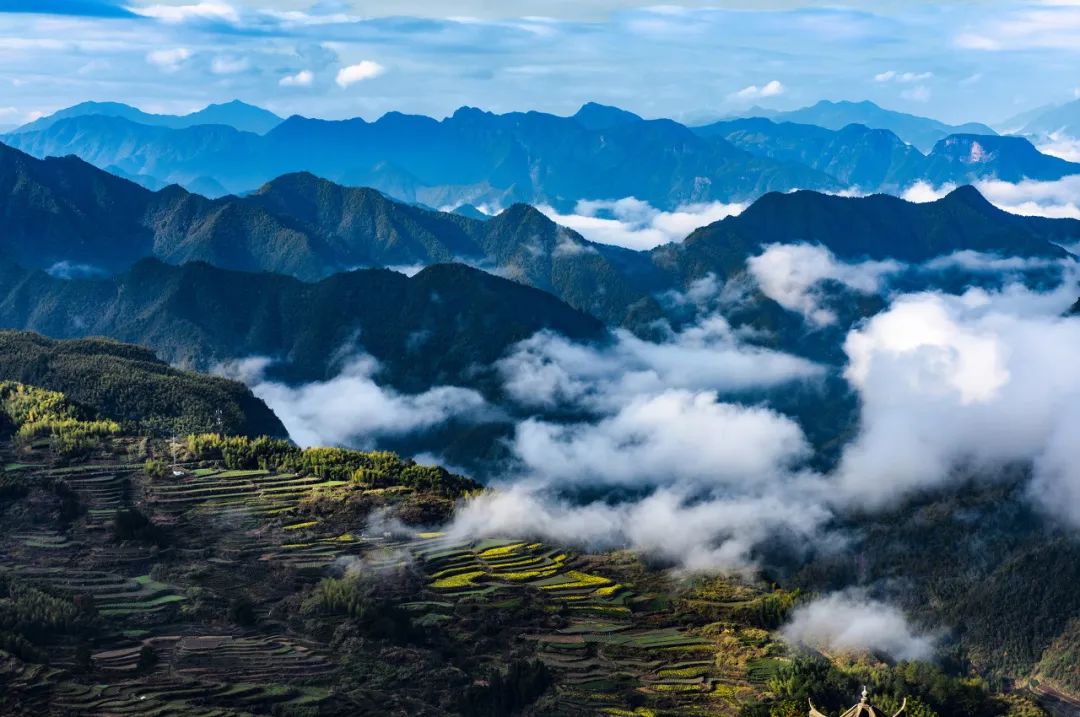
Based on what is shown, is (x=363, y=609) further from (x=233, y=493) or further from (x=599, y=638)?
(x=233, y=493)

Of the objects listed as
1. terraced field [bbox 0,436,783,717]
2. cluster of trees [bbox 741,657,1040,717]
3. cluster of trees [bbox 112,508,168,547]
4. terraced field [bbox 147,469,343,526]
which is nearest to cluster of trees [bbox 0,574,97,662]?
terraced field [bbox 0,436,783,717]

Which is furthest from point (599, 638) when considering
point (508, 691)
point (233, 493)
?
point (233, 493)

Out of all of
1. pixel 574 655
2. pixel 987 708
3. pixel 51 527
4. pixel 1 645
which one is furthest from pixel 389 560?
pixel 987 708

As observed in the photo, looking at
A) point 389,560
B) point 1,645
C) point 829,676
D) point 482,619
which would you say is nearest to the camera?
point 1,645

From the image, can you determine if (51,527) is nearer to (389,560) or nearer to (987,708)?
(389,560)

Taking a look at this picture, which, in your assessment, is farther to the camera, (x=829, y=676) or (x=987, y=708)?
(x=987, y=708)

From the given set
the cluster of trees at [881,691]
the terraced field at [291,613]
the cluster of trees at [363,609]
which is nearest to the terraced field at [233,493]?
the terraced field at [291,613]

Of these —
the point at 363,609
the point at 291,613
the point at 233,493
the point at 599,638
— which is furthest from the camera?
the point at 233,493

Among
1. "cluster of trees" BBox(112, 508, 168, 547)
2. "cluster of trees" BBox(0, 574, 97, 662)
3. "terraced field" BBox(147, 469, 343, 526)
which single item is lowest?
"terraced field" BBox(147, 469, 343, 526)

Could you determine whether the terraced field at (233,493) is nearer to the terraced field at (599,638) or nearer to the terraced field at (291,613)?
the terraced field at (291,613)

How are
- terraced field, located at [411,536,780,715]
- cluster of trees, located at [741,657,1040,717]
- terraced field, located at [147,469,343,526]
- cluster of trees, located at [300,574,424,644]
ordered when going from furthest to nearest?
terraced field, located at [147,469,343,526]
cluster of trees, located at [300,574,424,644]
terraced field, located at [411,536,780,715]
cluster of trees, located at [741,657,1040,717]

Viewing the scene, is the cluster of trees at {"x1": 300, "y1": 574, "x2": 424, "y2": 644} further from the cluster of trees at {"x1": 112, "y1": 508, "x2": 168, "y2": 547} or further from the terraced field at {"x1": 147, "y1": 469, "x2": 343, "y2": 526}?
the terraced field at {"x1": 147, "y1": 469, "x2": 343, "y2": 526}
